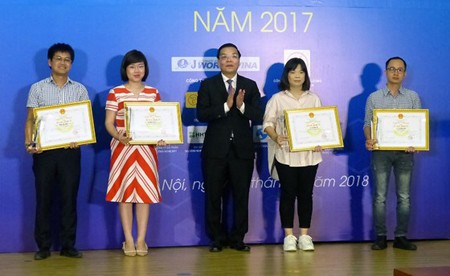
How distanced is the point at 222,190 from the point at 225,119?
570 millimetres

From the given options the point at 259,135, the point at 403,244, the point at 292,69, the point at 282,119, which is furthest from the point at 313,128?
the point at 403,244

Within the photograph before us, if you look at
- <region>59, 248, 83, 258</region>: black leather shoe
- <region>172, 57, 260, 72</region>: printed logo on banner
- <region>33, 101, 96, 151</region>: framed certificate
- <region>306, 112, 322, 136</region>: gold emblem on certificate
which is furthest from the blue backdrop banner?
<region>306, 112, 322, 136</region>: gold emblem on certificate

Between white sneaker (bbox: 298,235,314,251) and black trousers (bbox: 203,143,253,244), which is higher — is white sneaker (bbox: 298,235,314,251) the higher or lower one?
the lower one

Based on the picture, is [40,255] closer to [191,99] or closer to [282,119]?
[191,99]

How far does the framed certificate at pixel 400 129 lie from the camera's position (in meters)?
5.59

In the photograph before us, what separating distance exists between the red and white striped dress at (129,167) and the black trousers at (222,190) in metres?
0.43

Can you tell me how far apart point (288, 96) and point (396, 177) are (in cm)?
107

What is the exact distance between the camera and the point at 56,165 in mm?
5324

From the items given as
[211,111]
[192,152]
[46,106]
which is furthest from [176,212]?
[46,106]

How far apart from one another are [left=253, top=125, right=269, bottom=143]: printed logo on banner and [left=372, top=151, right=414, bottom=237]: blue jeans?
2.86ft

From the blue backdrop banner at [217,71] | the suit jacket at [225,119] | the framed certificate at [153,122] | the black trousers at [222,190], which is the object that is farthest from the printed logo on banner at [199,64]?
the black trousers at [222,190]

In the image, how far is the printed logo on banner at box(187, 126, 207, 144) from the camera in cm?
593

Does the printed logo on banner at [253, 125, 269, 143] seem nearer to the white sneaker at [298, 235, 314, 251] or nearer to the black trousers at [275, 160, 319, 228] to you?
the black trousers at [275, 160, 319, 228]

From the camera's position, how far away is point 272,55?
6008 mm
